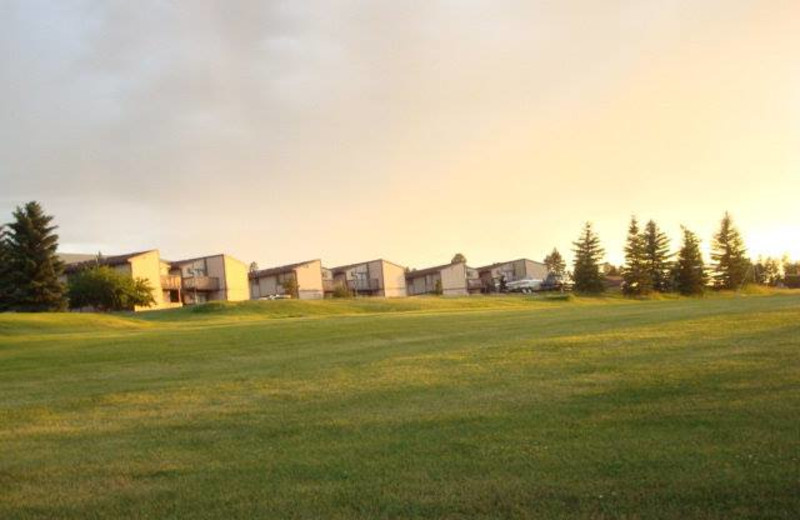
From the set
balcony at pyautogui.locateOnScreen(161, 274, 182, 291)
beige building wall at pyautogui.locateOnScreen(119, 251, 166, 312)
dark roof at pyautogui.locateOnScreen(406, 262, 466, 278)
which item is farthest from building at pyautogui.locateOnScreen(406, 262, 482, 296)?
beige building wall at pyautogui.locateOnScreen(119, 251, 166, 312)

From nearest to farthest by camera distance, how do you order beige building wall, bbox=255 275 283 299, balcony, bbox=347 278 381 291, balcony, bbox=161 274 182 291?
balcony, bbox=161 274 182 291, beige building wall, bbox=255 275 283 299, balcony, bbox=347 278 381 291

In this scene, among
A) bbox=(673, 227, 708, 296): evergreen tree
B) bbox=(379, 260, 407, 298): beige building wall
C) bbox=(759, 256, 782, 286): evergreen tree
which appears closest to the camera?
bbox=(673, 227, 708, 296): evergreen tree

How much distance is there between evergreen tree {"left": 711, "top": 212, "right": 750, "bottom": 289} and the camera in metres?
95.6

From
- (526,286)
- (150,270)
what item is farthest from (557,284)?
(150,270)

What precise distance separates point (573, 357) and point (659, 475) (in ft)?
24.4

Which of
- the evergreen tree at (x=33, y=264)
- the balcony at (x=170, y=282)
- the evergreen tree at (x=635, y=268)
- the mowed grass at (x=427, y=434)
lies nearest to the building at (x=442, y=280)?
the evergreen tree at (x=635, y=268)

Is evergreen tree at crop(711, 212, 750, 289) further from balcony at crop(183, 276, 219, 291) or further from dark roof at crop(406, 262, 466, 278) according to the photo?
balcony at crop(183, 276, 219, 291)

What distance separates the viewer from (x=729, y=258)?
317 ft

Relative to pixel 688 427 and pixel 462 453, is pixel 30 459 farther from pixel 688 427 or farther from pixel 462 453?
pixel 688 427

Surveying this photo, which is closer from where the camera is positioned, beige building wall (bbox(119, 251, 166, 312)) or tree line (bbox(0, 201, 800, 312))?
tree line (bbox(0, 201, 800, 312))

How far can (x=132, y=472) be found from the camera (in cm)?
679

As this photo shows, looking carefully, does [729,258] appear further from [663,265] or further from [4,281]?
[4,281]

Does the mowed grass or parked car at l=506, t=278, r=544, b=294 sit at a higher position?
parked car at l=506, t=278, r=544, b=294

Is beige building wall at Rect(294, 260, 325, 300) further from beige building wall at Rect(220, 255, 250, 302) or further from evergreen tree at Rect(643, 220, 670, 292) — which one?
evergreen tree at Rect(643, 220, 670, 292)
